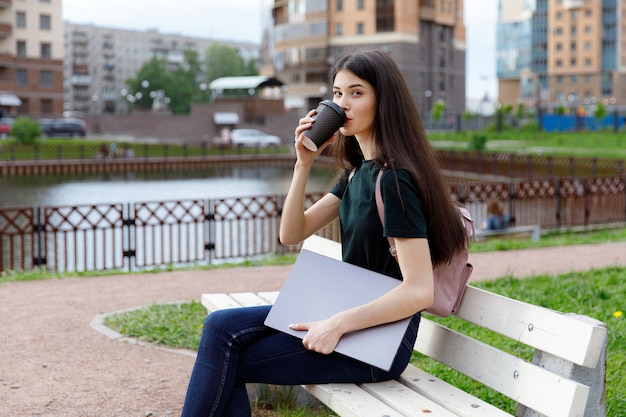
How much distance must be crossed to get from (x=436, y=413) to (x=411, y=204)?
0.69 m

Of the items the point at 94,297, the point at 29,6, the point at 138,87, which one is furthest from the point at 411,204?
the point at 138,87

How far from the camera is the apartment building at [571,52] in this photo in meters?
90.9

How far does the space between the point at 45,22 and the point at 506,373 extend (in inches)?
2688

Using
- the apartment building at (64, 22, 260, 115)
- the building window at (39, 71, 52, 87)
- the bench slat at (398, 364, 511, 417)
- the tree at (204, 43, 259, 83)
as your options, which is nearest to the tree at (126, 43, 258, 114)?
the tree at (204, 43, 259, 83)

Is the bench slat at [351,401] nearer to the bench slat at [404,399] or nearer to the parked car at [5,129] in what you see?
the bench slat at [404,399]

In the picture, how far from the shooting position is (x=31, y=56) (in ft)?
211

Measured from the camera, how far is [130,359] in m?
5.14

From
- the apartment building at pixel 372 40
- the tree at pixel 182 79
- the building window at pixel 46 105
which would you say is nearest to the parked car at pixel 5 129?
the building window at pixel 46 105

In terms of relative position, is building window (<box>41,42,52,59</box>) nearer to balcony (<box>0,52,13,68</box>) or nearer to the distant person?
balcony (<box>0,52,13,68</box>)

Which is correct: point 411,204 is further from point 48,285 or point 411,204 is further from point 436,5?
point 436,5

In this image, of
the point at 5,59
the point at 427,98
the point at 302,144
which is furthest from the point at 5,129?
the point at 302,144

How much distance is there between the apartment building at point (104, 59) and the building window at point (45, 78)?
49468mm

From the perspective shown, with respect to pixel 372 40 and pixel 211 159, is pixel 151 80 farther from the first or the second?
pixel 211 159

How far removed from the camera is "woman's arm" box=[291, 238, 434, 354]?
9.20 ft
